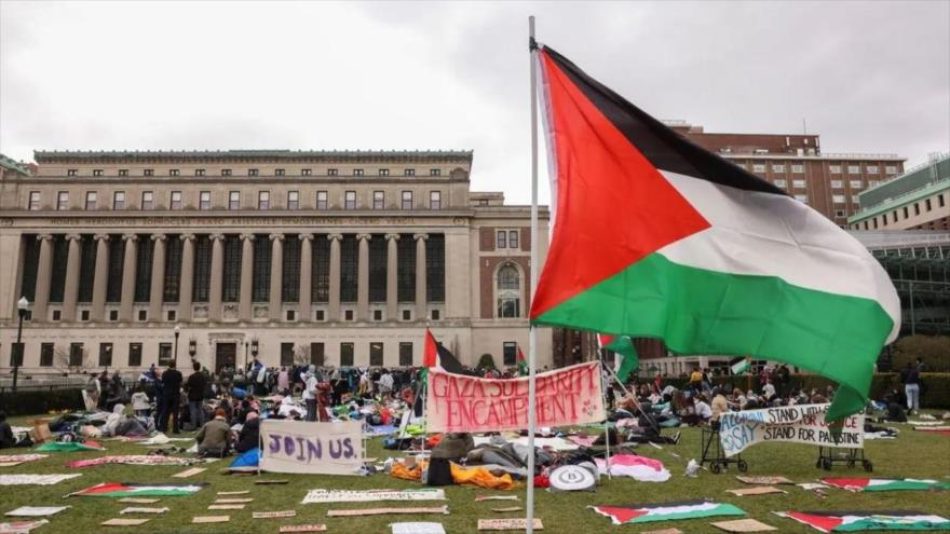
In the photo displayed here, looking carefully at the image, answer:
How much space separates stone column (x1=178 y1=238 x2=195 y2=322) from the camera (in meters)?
78.0

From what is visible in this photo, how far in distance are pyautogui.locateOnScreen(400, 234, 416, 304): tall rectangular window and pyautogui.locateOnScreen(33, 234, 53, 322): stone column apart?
3790 centimetres

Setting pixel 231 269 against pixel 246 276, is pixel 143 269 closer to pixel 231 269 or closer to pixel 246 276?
pixel 231 269

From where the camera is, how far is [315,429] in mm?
14953

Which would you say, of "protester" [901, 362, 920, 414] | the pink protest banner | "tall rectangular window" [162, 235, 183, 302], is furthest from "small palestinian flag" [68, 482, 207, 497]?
"tall rectangular window" [162, 235, 183, 302]

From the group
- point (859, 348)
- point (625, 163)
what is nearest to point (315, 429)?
point (625, 163)

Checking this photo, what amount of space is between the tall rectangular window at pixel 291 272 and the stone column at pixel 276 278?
32.1 inches

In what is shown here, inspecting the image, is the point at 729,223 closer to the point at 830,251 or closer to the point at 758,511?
the point at 830,251

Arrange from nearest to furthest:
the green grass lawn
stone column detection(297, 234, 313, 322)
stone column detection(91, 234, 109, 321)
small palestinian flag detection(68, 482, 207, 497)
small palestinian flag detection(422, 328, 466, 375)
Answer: the green grass lawn < small palestinian flag detection(68, 482, 207, 497) < small palestinian flag detection(422, 328, 466, 375) < stone column detection(91, 234, 109, 321) < stone column detection(297, 234, 313, 322)

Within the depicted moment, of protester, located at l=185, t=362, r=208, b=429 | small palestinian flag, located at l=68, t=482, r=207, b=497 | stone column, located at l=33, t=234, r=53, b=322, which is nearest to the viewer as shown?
small palestinian flag, located at l=68, t=482, r=207, b=497

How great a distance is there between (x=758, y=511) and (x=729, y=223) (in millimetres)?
5690

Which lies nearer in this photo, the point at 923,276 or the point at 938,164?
the point at 923,276

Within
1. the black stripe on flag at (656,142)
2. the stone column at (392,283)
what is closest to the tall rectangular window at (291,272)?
the stone column at (392,283)

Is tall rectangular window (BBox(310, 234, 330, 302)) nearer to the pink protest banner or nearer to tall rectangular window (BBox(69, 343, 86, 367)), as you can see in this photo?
tall rectangular window (BBox(69, 343, 86, 367))

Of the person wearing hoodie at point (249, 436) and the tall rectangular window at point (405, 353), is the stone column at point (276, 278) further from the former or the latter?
the person wearing hoodie at point (249, 436)
